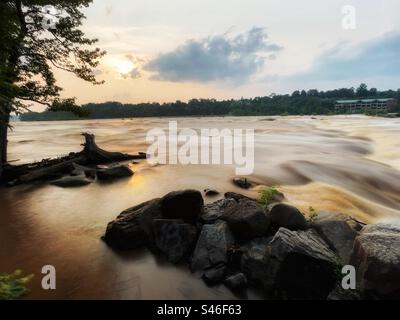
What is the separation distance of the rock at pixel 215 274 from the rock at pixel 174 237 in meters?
0.95

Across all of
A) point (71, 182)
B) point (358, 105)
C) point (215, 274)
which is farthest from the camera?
point (358, 105)

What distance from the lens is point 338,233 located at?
8.16 m

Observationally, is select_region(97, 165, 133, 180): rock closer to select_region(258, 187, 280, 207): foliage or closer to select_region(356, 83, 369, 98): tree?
select_region(258, 187, 280, 207): foliage

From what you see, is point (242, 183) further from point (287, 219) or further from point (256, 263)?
point (256, 263)

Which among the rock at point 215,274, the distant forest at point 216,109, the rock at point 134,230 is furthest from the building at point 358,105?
the rock at point 215,274

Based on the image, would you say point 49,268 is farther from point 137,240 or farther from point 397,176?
point 397,176

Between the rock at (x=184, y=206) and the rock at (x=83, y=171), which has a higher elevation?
the rock at (x=184, y=206)

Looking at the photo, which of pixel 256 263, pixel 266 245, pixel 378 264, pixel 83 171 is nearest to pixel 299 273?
pixel 256 263

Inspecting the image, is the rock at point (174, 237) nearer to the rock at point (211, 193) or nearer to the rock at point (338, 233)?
the rock at point (338, 233)

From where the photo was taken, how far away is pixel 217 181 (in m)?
15.0

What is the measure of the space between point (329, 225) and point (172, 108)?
14878 cm

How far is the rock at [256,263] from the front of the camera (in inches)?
282

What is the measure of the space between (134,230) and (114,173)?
7.81 meters
